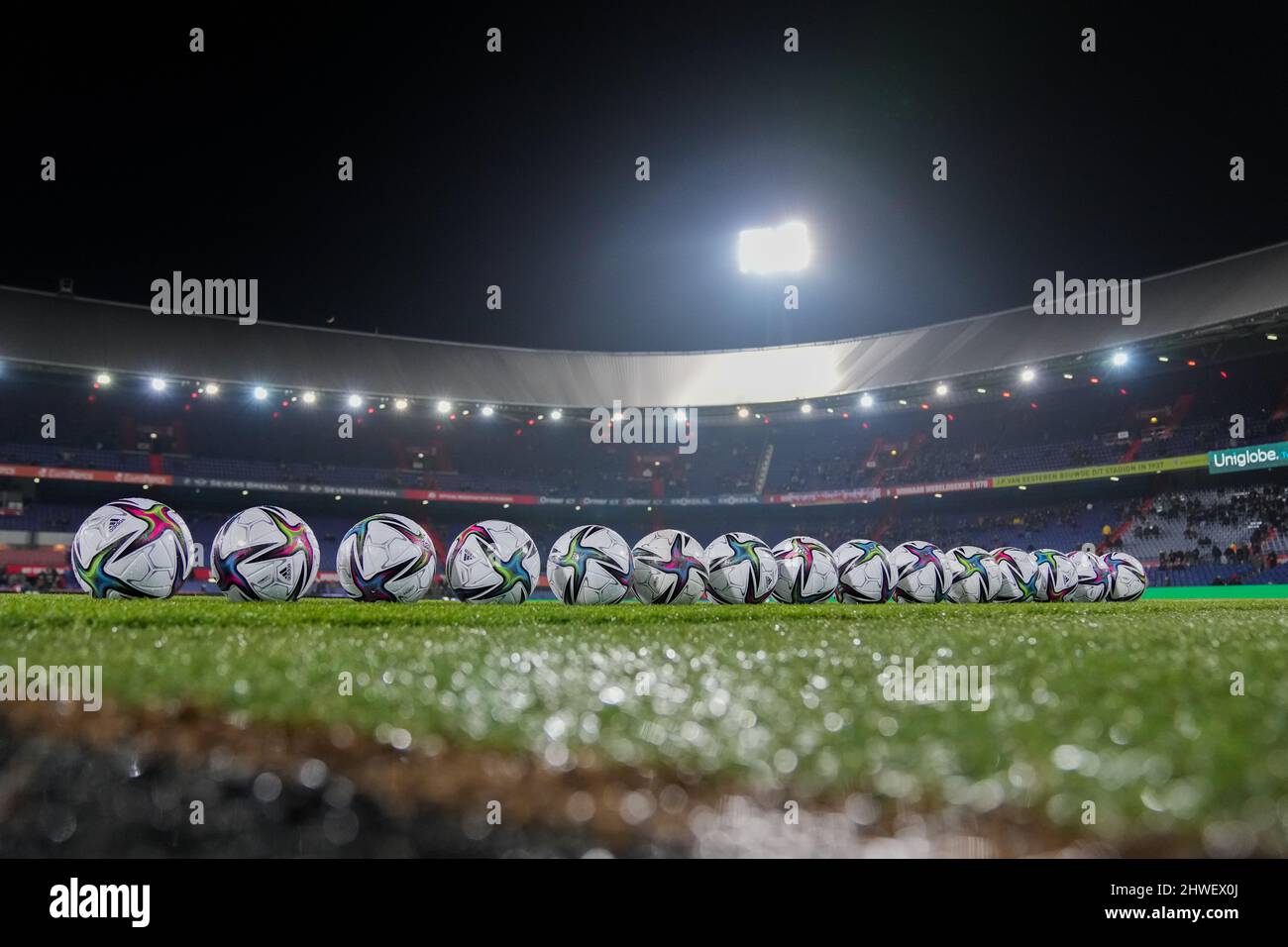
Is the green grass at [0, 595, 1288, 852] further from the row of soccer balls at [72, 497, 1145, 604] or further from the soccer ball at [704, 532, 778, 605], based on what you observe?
the soccer ball at [704, 532, 778, 605]

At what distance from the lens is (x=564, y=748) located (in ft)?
5.97

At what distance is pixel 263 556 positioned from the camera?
9.69m

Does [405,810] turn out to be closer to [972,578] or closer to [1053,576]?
[972,578]

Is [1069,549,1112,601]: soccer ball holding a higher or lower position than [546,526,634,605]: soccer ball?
lower

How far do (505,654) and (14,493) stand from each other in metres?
42.0

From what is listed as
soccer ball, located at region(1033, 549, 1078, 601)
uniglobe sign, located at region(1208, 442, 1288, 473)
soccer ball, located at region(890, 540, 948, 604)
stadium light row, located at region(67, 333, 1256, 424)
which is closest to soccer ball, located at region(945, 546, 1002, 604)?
soccer ball, located at region(890, 540, 948, 604)

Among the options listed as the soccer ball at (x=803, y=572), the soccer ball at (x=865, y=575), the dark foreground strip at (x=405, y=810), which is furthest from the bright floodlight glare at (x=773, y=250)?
the dark foreground strip at (x=405, y=810)

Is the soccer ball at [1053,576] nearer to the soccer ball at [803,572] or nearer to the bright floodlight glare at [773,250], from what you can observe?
the soccer ball at [803,572]

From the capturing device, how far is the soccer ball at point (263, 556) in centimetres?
966

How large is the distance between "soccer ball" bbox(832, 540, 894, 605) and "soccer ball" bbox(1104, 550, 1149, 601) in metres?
6.81

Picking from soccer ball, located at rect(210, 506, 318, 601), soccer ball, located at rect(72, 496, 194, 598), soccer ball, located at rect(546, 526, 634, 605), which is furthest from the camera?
soccer ball, located at rect(546, 526, 634, 605)

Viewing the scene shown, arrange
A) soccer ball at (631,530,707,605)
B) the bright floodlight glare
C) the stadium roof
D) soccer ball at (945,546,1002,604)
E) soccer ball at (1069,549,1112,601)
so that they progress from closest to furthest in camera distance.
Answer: soccer ball at (631,530,707,605)
soccer ball at (945,546,1002,604)
soccer ball at (1069,549,1112,601)
the stadium roof
the bright floodlight glare

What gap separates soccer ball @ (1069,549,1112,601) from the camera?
17.5m
